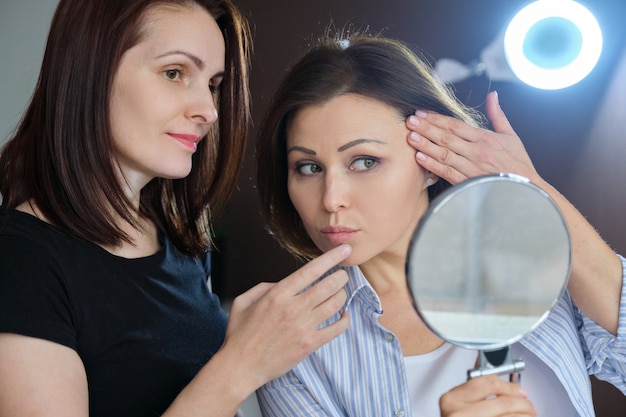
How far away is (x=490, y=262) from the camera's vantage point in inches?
23.8

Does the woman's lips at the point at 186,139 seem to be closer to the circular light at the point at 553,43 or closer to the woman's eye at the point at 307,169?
the woman's eye at the point at 307,169

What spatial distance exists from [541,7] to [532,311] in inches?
57.4

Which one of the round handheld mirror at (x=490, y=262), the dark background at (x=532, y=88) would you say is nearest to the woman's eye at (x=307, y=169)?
the round handheld mirror at (x=490, y=262)

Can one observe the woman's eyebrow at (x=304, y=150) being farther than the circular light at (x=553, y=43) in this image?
No

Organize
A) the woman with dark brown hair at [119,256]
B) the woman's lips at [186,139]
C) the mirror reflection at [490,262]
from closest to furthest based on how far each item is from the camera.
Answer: the mirror reflection at [490,262] < the woman with dark brown hair at [119,256] < the woman's lips at [186,139]

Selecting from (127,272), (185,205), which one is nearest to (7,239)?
(127,272)

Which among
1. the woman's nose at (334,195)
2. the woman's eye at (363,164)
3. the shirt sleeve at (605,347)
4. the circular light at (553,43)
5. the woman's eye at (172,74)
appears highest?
the circular light at (553,43)

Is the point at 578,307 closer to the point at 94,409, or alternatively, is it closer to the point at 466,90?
the point at 94,409

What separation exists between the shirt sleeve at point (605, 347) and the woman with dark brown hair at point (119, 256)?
0.43 m

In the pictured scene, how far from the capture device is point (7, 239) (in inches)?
42.3

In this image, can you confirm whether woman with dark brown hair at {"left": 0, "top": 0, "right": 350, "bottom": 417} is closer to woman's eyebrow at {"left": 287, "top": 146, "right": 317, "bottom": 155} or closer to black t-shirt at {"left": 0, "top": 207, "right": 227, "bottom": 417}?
black t-shirt at {"left": 0, "top": 207, "right": 227, "bottom": 417}

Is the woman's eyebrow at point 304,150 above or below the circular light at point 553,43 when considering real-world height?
below

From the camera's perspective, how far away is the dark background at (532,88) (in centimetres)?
232

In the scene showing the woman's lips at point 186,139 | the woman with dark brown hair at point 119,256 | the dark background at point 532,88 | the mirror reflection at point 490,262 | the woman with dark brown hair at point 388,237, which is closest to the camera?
the mirror reflection at point 490,262
